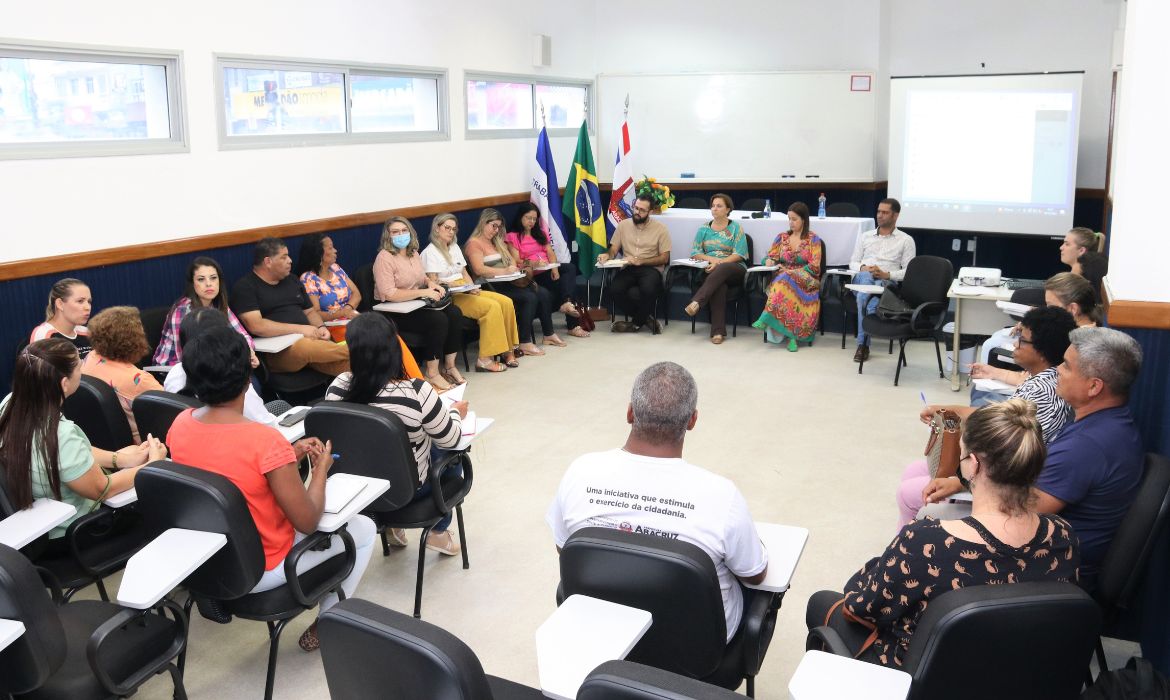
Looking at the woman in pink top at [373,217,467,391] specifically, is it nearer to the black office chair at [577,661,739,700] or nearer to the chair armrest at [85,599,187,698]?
the chair armrest at [85,599,187,698]

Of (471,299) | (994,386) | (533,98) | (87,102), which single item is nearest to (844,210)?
(533,98)

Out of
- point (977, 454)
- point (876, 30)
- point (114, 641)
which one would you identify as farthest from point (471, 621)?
point (876, 30)

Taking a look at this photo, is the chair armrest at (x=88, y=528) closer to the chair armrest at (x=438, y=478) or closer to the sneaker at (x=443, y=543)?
the chair armrest at (x=438, y=478)

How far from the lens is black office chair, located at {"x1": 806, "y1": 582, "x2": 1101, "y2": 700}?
1.96 metres

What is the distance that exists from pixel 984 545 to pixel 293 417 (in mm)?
2603

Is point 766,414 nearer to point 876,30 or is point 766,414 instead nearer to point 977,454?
point 977,454

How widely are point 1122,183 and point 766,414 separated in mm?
3125

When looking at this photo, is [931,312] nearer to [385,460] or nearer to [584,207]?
[584,207]

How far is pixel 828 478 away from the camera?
500cm

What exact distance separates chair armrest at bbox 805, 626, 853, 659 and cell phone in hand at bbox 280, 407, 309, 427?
2105 mm

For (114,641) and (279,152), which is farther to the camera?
(279,152)

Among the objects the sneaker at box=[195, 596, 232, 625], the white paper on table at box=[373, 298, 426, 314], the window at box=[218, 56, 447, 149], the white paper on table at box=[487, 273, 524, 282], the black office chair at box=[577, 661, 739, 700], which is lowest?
the sneaker at box=[195, 596, 232, 625]

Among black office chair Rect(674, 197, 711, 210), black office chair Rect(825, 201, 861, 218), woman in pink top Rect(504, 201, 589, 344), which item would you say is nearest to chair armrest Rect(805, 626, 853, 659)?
woman in pink top Rect(504, 201, 589, 344)

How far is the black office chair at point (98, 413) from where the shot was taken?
357 cm
